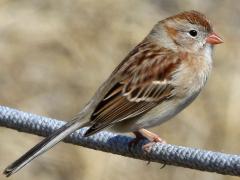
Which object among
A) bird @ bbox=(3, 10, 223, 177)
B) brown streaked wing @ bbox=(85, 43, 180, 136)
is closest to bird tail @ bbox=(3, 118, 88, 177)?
bird @ bbox=(3, 10, 223, 177)

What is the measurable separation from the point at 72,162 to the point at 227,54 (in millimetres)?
1108

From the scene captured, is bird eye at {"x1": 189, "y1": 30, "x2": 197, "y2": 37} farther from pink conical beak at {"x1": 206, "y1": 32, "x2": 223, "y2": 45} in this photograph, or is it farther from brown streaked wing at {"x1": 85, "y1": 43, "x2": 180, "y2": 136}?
brown streaked wing at {"x1": 85, "y1": 43, "x2": 180, "y2": 136}

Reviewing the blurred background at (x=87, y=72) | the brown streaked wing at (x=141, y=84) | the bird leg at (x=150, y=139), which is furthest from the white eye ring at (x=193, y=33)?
the blurred background at (x=87, y=72)

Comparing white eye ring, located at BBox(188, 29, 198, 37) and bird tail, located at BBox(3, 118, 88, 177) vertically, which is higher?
white eye ring, located at BBox(188, 29, 198, 37)

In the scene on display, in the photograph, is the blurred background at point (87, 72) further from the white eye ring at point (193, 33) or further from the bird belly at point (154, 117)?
the bird belly at point (154, 117)

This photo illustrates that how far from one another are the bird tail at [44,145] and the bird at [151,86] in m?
0.19

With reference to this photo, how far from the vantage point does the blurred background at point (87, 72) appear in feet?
16.4

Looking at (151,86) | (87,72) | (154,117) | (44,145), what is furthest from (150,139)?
(87,72)

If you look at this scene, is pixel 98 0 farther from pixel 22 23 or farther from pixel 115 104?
pixel 115 104

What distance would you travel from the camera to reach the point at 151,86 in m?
3.28

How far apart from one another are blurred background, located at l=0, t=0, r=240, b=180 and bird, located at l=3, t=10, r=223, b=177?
1534mm

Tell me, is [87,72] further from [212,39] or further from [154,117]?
[154,117]

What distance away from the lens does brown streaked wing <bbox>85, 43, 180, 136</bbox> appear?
324cm

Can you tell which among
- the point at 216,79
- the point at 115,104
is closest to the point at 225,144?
the point at 216,79
